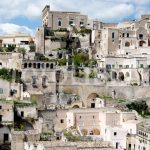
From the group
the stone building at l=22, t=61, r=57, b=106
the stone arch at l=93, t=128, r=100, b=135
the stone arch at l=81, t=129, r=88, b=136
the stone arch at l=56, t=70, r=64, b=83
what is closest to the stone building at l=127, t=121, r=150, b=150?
the stone arch at l=93, t=128, r=100, b=135

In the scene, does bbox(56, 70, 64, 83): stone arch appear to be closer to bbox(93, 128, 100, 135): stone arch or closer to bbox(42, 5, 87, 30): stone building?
bbox(93, 128, 100, 135): stone arch

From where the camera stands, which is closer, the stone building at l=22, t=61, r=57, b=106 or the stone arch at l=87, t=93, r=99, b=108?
the stone building at l=22, t=61, r=57, b=106

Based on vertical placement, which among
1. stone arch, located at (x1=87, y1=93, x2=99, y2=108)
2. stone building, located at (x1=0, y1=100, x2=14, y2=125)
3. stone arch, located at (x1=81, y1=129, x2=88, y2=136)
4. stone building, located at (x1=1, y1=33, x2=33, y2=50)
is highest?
stone building, located at (x1=1, y1=33, x2=33, y2=50)

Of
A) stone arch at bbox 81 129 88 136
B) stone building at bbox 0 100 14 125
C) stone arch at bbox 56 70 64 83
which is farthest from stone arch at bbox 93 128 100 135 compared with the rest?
stone arch at bbox 56 70 64 83

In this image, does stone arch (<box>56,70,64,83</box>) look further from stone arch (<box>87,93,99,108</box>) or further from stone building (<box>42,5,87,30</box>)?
stone building (<box>42,5,87,30</box>)

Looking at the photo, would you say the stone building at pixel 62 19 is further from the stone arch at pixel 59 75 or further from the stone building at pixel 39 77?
the stone building at pixel 39 77

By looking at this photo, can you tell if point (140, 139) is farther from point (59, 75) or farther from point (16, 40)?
point (16, 40)

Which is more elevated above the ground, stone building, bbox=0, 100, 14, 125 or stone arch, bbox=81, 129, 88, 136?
stone building, bbox=0, 100, 14, 125

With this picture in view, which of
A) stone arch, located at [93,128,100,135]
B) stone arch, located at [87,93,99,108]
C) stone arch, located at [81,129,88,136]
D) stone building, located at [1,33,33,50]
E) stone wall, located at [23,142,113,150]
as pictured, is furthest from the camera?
stone building, located at [1,33,33,50]

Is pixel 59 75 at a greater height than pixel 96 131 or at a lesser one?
greater

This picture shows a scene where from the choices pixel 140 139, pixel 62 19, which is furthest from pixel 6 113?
pixel 62 19

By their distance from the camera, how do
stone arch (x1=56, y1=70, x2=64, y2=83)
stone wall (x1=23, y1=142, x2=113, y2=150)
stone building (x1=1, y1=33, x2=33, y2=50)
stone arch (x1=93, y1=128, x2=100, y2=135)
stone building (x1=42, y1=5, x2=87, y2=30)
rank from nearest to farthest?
stone wall (x1=23, y1=142, x2=113, y2=150), stone arch (x1=93, y1=128, x2=100, y2=135), stone arch (x1=56, y1=70, x2=64, y2=83), stone building (x1=1, y1=33, x2=33, y2=50), stone building (x1=42, y1=5, x2=87, y2=30)

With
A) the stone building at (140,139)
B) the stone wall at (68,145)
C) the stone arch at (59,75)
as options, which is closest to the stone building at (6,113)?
the stone wall at (68,145)

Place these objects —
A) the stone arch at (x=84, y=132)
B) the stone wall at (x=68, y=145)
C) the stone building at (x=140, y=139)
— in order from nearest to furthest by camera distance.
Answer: the stone wall at (x=68, y=145), the stone building at (x=140, y=139), the stone arch at (x=84, y=132)
